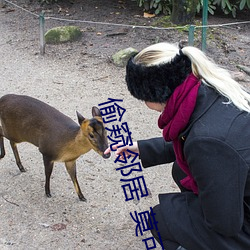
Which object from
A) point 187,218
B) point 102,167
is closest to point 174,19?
point 102,167

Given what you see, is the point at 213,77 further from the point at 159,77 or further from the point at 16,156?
the point at 16,156

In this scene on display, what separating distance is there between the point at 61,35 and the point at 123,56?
1210 mm

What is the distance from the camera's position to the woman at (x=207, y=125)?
6.48ft

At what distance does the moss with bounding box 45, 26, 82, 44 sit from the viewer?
6832mm

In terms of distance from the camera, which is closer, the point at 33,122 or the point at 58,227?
the point at 58,227

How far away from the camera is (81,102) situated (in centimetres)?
520

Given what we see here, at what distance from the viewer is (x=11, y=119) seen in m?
3.62

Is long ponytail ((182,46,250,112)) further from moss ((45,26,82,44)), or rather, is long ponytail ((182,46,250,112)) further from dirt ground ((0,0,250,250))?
moss ((45,26,82,44))

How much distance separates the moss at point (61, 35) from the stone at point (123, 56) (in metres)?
1.01

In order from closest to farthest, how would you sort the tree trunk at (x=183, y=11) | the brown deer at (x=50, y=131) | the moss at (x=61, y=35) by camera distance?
the brown deer at (x=50, y=131), the moss at (x=61, y=35), the tree trunk at (x=183, y=11)

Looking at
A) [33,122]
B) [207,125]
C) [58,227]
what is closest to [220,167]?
[207,125]

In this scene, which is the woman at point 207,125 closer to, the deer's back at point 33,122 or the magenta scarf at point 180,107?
the magenta scarf at point 180,107

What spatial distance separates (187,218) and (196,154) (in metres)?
0.49

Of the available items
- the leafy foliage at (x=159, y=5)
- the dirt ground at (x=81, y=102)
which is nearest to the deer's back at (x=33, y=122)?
the dirt ground at (x=81, y=102)
